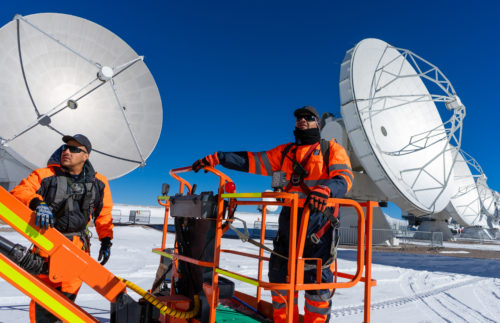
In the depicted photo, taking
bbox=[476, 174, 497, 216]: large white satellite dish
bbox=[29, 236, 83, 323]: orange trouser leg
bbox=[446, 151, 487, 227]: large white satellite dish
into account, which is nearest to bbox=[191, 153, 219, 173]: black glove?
bbox=[29, 236, 83, 323]: orange trouser leg

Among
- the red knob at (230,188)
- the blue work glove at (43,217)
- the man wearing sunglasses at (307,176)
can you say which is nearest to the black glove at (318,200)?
the man wearing sunglasses at (307,176)

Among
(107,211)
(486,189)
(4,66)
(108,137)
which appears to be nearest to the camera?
(107,211)

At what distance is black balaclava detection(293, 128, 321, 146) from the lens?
3.30 metres

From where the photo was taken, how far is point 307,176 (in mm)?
3213

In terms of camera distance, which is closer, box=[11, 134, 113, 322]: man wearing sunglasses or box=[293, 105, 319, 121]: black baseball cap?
box=[11, 134, 113, 322]: man wearing sunglasses

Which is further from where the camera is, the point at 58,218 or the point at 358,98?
the point at 358,98

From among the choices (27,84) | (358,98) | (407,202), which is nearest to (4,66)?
(27,84)

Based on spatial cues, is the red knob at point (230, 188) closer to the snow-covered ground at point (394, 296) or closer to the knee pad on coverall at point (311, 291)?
the knee pad on coverall at point (311, 291)

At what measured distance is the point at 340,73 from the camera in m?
13.7

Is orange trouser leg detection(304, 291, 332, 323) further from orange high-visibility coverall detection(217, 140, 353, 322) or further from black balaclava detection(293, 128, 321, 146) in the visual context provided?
black balaclava detection(293, 128, 321, 146)

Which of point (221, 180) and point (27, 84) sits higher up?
point (27, 84)

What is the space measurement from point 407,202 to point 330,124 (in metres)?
5.21

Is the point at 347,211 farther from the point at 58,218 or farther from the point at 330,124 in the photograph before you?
the point at 58,218

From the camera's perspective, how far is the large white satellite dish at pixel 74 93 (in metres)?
12.6
